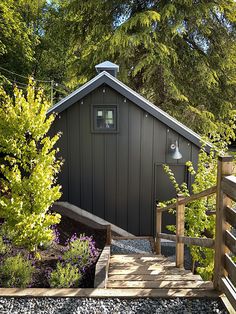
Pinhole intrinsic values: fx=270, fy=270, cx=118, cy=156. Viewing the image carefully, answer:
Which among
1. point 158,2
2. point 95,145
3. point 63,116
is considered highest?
point 158,2

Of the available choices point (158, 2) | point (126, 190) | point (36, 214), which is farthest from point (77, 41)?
point (36, 214)

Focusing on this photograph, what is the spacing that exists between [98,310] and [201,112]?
10190 mm

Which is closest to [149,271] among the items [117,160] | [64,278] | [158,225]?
[64,278]

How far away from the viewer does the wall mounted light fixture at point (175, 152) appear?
709 centimetres

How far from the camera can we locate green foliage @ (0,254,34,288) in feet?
10.9

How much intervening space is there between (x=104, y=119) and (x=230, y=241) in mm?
5401

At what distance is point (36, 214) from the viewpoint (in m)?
4.14

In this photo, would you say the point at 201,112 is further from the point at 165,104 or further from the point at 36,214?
the point at 36,214

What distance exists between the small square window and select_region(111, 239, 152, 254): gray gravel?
305 cm

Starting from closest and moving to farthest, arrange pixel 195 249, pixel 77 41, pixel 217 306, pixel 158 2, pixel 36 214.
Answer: pixel 217 306, pixel 36 214, pixel 195 249, pixel 158 2, pixel 77 41

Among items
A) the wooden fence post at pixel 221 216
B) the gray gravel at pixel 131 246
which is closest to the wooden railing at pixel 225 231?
the wooden fence post at pixel 221 216

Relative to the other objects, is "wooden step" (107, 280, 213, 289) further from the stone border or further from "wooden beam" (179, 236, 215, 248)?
A: "wooden beam" (179, 236, 215, 248)

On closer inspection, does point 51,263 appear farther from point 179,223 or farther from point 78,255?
point 179,223

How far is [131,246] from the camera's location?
700cm
